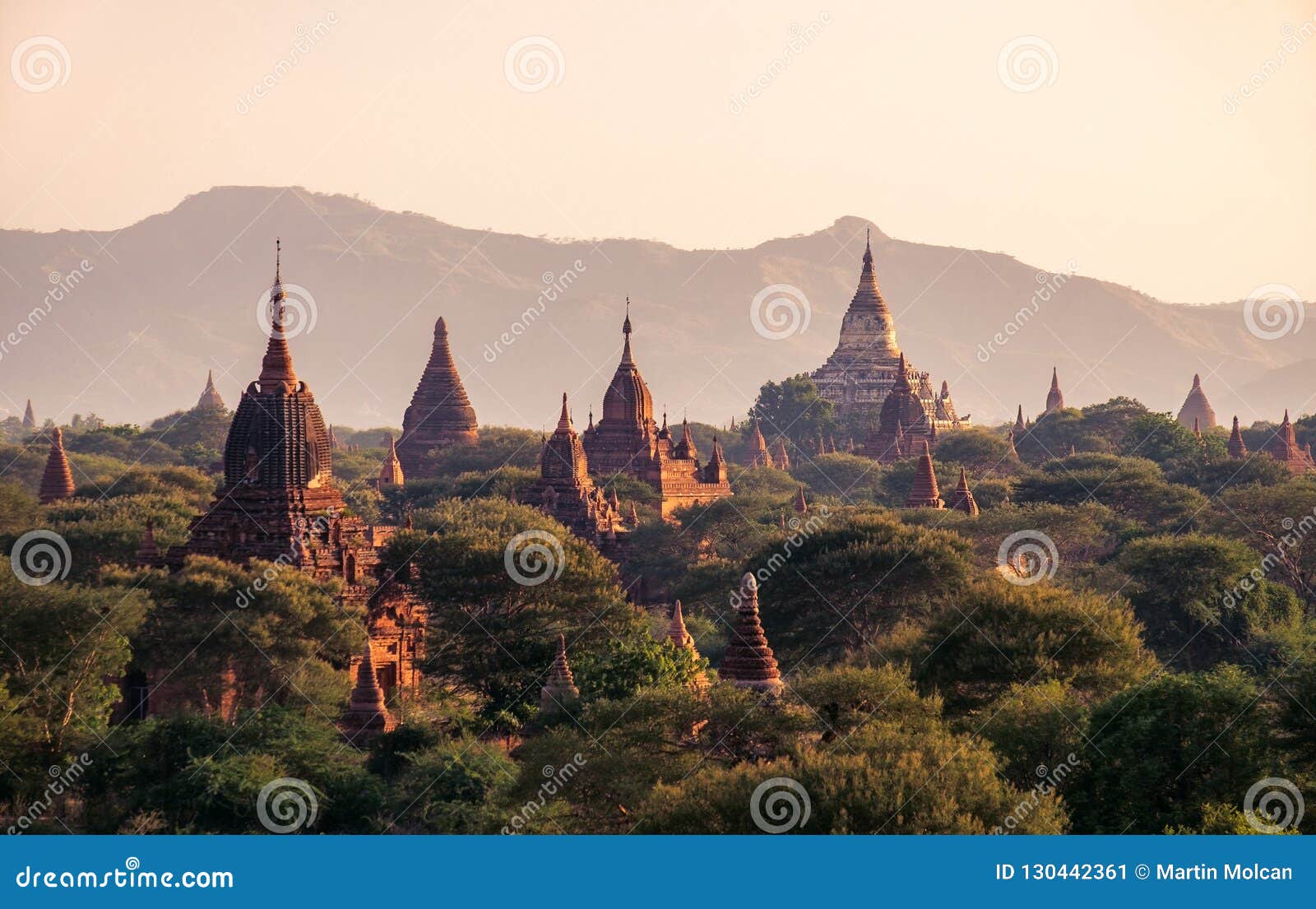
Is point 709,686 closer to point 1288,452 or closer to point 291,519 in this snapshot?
point 291,519

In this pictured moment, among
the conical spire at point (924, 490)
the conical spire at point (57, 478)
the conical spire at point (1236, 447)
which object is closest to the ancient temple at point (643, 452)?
the conical spire at point (924, 490)

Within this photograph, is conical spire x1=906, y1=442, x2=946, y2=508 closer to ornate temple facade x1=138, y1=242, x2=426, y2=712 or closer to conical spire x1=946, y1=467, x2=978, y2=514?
conical spire x1=946, y1=467, x2=978, y2=514

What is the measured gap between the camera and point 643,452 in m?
102

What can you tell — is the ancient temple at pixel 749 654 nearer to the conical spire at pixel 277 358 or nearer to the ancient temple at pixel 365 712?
the ancient temple at pixel 365 712

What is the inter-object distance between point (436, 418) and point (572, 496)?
3959 cm

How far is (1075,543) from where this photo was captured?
8369 cm

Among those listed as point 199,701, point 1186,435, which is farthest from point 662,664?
point 1186,435

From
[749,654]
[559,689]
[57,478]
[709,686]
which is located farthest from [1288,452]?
[709,686]

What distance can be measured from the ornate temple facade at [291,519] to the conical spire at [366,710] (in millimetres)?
7401

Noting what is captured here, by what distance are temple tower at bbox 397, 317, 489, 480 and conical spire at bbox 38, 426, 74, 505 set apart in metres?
33.0

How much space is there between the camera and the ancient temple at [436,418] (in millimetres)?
124375

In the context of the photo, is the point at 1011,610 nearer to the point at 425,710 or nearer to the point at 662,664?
the point at 662,664

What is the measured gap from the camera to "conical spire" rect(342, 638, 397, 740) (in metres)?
46.6

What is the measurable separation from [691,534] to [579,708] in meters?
43.0
